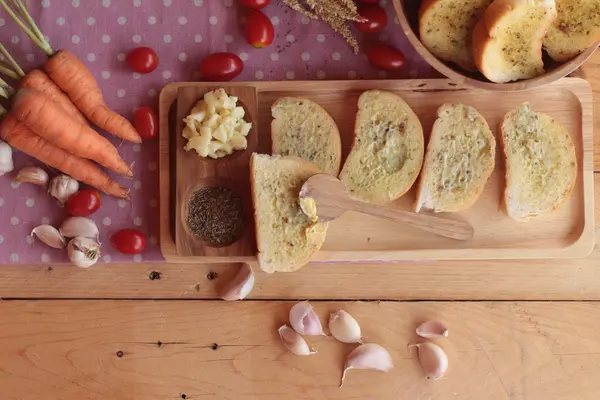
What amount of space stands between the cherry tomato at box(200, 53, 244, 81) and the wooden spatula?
0.37 m

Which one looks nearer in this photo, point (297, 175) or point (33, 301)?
point (297, 175)

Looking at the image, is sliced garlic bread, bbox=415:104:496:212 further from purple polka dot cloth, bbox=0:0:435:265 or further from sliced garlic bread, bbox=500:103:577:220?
purple polka dot cloth, bbox=0:0:435:265

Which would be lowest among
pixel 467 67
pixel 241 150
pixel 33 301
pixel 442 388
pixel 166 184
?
pixel 442 388

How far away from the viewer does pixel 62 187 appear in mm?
1536

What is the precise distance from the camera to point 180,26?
1593mm

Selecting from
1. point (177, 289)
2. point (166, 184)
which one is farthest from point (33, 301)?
point (166, 184)

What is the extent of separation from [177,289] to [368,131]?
66 centimetres

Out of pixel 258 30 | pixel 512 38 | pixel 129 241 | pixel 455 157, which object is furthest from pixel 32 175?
pixel 512 38

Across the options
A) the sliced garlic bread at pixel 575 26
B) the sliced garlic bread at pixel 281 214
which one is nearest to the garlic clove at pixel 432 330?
the sliced garlic bread at pixel 281 214

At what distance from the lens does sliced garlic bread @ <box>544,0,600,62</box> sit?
4.30 feet

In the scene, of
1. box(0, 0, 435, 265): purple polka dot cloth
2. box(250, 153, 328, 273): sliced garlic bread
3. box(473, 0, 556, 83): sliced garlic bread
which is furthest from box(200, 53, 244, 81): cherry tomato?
box(473, 0, 556, 83): sliced garlic bread

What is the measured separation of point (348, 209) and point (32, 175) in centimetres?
82

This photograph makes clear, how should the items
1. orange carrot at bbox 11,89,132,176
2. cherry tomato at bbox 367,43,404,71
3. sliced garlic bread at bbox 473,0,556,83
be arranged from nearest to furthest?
sliced garlic bread at bbox 473,0,556,83 → orange carrot at bbox 11,89,132,176 → cherry tomato at bbox 367,43,404,71

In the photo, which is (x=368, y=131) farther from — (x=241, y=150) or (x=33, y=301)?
(x=33, y=301)
